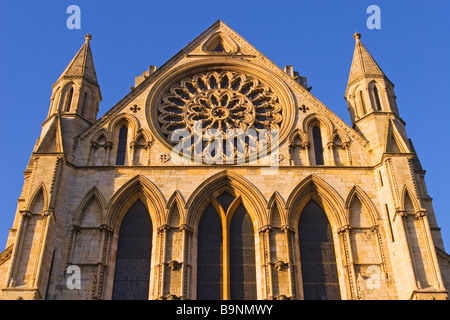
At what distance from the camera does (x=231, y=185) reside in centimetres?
2119

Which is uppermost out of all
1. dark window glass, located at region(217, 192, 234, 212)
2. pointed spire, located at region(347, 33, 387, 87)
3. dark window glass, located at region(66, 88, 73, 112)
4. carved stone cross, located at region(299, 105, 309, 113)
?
pointed spire, located at region(347, 33, 387, 87)

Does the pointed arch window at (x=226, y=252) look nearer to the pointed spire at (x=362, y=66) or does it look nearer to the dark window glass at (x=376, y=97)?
the dark window glass at (x=376, y=97)

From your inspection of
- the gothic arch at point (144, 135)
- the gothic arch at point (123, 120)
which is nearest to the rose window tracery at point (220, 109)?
the gothic arch at point (144, 135)

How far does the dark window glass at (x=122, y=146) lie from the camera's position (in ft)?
72.7

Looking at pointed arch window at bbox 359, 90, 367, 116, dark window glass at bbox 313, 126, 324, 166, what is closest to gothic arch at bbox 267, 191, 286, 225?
dark window glass at bbox 313, 126, 324, 166

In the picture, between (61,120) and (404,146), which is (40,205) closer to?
(61,120)

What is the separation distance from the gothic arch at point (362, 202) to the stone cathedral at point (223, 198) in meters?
0.04

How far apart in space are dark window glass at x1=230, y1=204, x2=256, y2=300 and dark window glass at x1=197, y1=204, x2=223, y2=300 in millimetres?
386

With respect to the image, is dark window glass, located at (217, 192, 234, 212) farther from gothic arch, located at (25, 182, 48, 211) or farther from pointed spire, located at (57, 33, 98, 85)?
pointed spire, located at (57, 33, 98, 85)

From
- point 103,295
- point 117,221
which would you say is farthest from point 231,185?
point 103,295

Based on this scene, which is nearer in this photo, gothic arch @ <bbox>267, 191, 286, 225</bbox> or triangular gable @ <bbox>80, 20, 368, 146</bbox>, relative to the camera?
gothic arch @ <bbox>267, 191, 286, 225</bbox>

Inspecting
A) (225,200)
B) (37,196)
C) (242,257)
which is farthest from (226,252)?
(37,196)

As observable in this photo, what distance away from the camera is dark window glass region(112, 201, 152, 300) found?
758 inches

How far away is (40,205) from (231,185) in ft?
19.4
